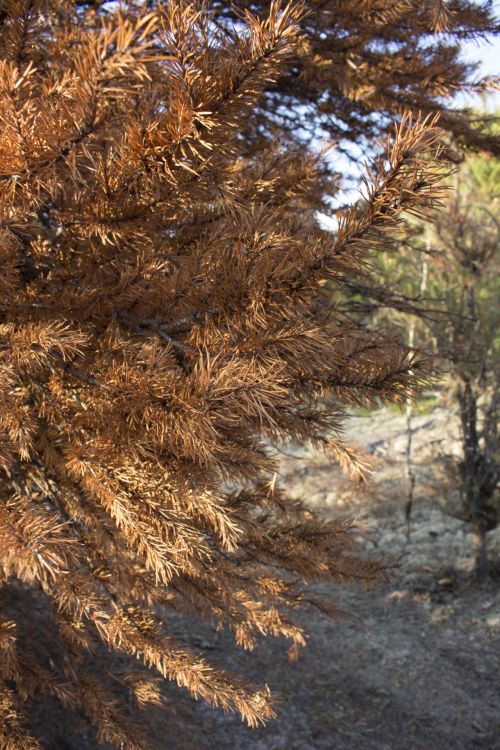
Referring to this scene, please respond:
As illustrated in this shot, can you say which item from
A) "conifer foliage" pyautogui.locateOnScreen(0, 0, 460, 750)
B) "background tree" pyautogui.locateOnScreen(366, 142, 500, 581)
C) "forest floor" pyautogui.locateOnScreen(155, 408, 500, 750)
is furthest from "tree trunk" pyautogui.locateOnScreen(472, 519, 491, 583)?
"conifer foliage" pyautogui.locateOnScreen(0, 0, 460, 750)

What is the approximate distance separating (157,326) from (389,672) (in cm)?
463

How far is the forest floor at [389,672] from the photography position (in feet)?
13.8

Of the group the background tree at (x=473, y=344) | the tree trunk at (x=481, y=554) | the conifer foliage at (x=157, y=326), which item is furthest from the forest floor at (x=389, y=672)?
the conifer foliage at (x=157, y=326)

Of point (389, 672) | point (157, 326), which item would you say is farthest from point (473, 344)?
point (157, 326)

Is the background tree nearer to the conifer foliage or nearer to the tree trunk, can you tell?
the tree trunk

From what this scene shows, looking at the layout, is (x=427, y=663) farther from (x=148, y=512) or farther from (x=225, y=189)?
(x=225, y=189)

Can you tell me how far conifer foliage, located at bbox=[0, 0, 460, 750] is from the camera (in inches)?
45.8

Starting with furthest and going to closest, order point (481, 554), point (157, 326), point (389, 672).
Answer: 1. point (481, 554)
2. point (389, 672)
3. point (157, 326)

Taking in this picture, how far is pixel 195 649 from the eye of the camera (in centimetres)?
534

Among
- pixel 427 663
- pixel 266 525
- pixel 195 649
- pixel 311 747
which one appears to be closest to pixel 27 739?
pixel 266 525

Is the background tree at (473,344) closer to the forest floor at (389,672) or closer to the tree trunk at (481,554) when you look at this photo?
the tree trunk at (481,554)

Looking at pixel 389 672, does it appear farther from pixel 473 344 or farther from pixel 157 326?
pixel 157 326

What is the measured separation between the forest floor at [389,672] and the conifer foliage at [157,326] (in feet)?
4.16

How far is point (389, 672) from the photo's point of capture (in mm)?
5246
